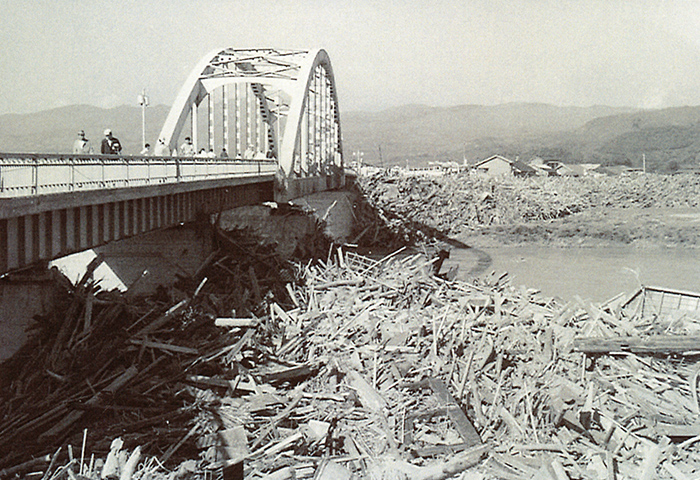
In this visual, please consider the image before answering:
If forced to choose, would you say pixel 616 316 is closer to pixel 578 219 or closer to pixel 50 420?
pixel 50 420

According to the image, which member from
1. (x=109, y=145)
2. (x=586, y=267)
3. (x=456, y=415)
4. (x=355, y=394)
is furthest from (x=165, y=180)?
(x=586, y=267)

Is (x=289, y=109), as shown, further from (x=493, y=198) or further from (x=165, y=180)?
(x=493, y=198)

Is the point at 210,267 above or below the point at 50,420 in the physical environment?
above

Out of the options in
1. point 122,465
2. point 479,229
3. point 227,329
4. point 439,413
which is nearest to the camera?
point 122,465

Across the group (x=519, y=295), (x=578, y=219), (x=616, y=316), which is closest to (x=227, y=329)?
(x=519, y=295)

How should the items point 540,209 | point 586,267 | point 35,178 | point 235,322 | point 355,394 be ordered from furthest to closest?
point 540,209
point 586,267
point 235,322
point 355,394
point 35,178

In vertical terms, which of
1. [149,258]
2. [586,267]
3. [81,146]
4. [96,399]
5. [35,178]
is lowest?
[96,399]
